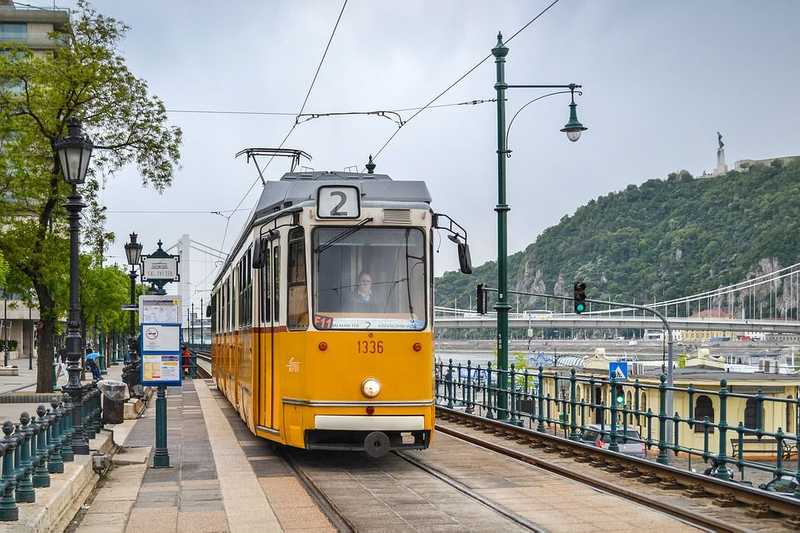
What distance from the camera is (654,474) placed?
1282cm

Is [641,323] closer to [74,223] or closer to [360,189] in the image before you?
[74,223]

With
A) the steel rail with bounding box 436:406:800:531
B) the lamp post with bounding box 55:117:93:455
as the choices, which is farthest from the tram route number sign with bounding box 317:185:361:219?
the steel rail with bounding box 436:406:800:531

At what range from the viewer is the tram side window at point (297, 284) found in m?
13.2

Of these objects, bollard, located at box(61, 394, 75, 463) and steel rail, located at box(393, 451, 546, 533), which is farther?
bollard, located at box(61, 394, 75, 463)

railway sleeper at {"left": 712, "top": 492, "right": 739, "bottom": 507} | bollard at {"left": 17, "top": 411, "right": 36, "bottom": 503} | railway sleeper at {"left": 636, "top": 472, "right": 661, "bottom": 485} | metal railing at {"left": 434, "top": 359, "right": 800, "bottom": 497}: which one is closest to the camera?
bollard at {"left": 17, "top": 411, "right": 36, "bottom": 503}

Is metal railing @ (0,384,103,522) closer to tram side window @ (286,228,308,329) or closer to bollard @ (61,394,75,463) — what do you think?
bollard @ (61,394,75,463)

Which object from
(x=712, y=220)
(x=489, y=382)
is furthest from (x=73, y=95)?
(x=712, y=220)

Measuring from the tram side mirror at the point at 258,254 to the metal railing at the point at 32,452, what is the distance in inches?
107

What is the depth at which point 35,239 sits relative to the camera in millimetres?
26703

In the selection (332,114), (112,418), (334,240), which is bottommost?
(112,418)

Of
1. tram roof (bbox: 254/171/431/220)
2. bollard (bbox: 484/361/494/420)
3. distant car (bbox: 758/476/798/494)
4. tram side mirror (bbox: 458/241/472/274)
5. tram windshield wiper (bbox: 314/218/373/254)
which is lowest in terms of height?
distant car (bbox: 758/476/798/494)

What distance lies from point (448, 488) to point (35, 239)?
17.6 m

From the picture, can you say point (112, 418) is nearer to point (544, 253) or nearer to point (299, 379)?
point (299, 379)

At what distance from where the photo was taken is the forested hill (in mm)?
136625
